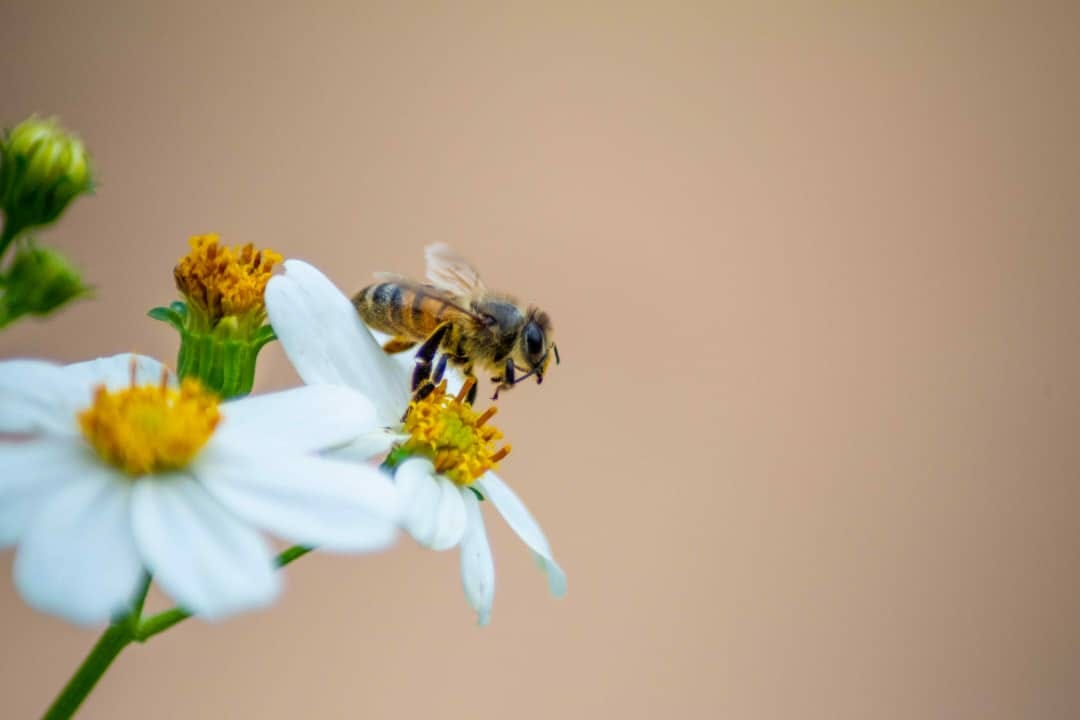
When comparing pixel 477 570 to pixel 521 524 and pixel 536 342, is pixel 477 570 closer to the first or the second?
pixel 521 524

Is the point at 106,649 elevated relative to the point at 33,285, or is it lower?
lower

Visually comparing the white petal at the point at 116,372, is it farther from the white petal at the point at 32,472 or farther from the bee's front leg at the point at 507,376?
the bee's front leg at the point at 507,376

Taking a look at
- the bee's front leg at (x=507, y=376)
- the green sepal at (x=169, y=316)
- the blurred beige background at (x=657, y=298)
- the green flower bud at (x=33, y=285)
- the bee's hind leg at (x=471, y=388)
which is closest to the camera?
the green flower bud at (x=33, y=285)

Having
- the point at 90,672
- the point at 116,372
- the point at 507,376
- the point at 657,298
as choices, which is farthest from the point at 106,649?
the point at 657,298

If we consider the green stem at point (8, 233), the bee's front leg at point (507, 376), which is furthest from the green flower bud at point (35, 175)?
the bee's front leg at point (507, 376)

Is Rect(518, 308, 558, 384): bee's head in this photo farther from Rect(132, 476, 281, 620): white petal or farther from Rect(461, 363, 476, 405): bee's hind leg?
Rect(132, 476, 281, 620): white petal

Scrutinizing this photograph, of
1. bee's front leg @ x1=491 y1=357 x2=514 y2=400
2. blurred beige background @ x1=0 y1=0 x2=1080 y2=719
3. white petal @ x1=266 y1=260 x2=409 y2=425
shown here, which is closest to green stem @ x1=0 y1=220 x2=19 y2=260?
white petal @ x1=266 y1=260 x2=409 y2=425
